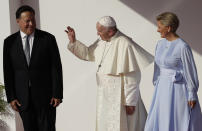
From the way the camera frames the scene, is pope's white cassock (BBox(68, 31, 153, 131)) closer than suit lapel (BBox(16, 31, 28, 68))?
No

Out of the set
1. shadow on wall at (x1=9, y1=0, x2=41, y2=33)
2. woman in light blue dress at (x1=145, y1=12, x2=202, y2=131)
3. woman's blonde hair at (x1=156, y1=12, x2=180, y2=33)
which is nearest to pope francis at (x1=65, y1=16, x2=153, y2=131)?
woman in light blue dress at (x1=145, y1=12, x2=202, y2=131)

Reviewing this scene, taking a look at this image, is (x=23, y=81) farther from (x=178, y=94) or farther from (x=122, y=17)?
(x=122, y=17)

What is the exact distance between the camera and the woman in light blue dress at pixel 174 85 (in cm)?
538

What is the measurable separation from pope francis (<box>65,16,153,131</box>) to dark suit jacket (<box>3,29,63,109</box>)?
0.62m

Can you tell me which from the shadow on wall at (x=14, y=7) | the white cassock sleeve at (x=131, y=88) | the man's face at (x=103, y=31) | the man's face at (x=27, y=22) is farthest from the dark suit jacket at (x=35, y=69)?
the shadow on wall at (x=14, y=7)

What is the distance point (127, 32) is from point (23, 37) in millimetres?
2835

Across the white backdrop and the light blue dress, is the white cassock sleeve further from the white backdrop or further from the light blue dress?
the white backdrop

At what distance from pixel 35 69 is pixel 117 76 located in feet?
3.32

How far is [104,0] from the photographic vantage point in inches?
315

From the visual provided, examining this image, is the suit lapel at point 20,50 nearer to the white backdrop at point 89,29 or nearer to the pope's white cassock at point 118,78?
the pope's white cassock at point 118,78

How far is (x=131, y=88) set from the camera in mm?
5781

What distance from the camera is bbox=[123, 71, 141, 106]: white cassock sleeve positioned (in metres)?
5.78

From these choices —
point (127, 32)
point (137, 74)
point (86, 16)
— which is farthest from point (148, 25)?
point (137, 74)

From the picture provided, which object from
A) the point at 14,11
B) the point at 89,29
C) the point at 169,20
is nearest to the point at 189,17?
the point at 89,29
